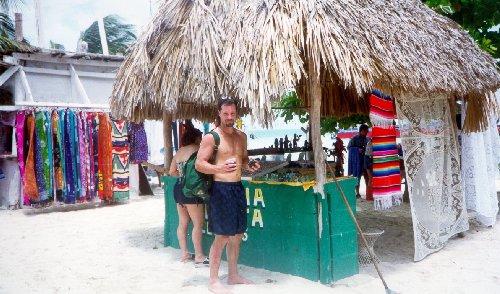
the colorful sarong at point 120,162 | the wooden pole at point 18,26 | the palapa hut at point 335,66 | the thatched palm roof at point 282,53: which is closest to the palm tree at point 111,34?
the wooden pole at point 18,26

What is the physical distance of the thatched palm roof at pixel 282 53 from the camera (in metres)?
4.18

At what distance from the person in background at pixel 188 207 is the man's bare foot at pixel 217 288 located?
3.02 feet

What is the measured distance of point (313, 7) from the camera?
4316 millimetres

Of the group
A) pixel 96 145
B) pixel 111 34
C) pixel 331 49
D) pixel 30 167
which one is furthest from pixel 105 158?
pixel 111 34

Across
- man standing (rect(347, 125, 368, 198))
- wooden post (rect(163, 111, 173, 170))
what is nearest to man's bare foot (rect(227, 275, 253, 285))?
wooden post (rect(163, 111, 173, 170))

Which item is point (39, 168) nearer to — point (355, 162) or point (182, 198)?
point (182, 198)

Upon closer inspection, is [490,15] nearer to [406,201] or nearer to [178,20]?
[406,201]

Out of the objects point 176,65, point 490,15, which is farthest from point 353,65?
point 490,15

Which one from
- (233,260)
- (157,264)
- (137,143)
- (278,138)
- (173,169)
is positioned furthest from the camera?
(137,143)

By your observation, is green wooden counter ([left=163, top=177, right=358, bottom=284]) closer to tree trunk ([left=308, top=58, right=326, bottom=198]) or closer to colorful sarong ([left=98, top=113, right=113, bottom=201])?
tree trunk ([left=308, top=58, right=326, bottom=198])

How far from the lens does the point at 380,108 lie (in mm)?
5055

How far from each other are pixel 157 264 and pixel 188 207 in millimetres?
885

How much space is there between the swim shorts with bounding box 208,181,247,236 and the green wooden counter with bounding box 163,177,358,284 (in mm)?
610

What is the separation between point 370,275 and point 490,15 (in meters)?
5.90
